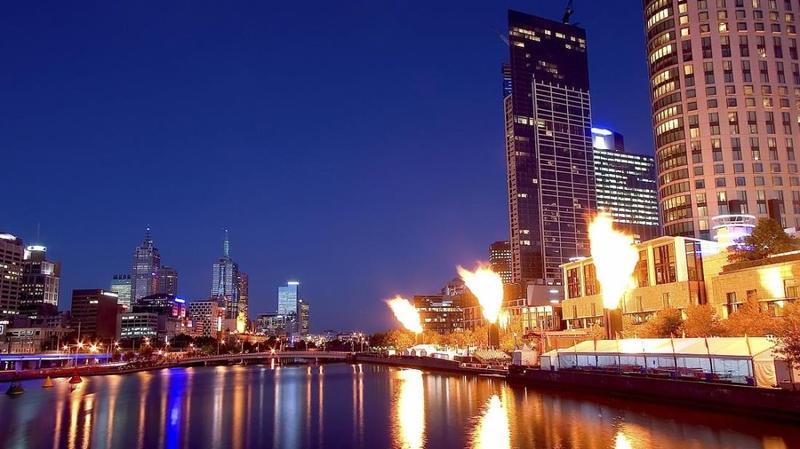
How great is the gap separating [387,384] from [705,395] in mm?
63086

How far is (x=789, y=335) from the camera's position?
5100 cm

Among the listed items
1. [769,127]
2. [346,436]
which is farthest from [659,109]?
[346,436]

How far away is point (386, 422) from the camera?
6338 cm

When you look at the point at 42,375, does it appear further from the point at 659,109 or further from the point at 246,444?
the point at 659,109

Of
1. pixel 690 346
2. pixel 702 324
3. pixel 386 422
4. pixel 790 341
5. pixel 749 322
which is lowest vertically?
pixel 386 422

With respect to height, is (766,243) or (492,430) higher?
(766,243)

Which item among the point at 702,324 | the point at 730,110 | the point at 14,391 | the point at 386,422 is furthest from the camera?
the point at 730,110

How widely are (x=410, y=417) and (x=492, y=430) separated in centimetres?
1340

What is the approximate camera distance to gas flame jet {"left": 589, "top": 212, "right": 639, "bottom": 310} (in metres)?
99.4

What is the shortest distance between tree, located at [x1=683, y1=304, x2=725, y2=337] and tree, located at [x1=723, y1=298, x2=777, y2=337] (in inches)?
60.9

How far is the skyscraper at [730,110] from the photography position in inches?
5507

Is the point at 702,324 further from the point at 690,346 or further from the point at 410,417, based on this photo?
the point at 410,417

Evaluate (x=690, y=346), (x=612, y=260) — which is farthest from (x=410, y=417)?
(x=612, y=260)

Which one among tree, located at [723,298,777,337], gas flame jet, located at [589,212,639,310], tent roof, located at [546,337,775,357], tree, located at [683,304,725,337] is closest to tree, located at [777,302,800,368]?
tent roof, located at [546,337,775,357]
